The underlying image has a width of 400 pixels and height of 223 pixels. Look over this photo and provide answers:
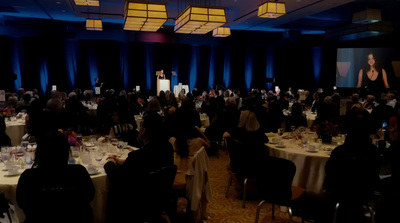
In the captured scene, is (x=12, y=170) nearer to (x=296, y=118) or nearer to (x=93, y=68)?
(x=296, y=118)

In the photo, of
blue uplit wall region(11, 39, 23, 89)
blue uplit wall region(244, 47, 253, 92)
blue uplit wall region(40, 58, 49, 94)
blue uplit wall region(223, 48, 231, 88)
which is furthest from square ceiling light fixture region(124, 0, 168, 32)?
blue uplit wall region(244, 47, 253, 92)

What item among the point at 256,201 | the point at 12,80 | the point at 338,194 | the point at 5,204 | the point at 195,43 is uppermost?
the point at 195,43

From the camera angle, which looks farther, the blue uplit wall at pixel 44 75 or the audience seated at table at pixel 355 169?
the blue uplit wall at pixel 44 75

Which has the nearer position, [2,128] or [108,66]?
[2,128]

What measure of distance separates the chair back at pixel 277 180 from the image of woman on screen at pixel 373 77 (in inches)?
558

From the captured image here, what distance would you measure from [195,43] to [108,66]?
169 inches

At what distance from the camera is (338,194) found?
11.9 ft

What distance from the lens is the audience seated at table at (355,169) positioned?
350cm

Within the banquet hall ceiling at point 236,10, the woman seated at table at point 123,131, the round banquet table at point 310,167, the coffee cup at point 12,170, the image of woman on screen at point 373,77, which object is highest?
the banquet hall ceiling at point 236,10

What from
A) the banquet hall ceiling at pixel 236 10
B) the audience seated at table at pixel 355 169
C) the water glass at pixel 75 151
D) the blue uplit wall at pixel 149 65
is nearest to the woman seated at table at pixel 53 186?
the water glass at pixel 75 151

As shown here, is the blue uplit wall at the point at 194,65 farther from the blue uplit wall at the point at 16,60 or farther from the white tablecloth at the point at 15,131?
the white tablecloth at the point at 15,131

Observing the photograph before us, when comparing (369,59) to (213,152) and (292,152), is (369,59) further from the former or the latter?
(292,152)

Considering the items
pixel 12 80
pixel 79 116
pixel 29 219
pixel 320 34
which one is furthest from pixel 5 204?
pixel 320 34

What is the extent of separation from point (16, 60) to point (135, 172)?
1384 centimetres
